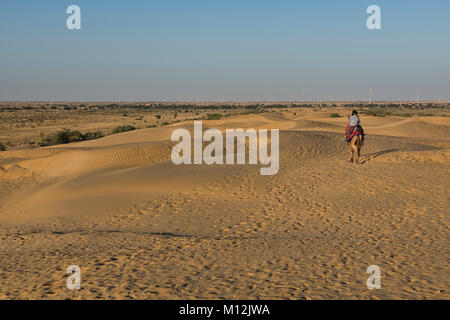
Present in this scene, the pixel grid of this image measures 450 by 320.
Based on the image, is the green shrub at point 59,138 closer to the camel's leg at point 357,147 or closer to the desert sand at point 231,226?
the desert sand at point 231,226

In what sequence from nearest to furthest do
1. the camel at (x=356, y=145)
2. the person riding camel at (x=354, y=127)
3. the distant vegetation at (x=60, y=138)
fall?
the person riding camel at (x=354, y=127), the camel at (x=356, y=145), the distant vegetation at (x=60, y=138)

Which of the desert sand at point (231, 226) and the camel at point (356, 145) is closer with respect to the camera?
the desert sand at point (231, 226)

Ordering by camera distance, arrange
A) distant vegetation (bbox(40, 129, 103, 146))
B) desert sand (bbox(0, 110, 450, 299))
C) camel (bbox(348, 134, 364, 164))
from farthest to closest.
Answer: distant vegetation (bbox(40, 129, 103, 146)) → camel (bbox(348, 134, 364, 164)) → desert sand (bbox(0, 110, 450, 299))

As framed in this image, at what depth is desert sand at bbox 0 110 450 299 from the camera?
636 cm

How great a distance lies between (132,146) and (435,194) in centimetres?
1569

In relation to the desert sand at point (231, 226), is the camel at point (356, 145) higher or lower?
higher

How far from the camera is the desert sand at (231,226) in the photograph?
6.36m

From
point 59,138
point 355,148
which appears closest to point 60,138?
point 59,138

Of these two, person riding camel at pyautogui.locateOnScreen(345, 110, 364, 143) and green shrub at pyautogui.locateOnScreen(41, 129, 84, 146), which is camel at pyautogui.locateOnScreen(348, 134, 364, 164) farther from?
green shrub at pyautogui.locateOnScreen(41, 129, 84, 146)

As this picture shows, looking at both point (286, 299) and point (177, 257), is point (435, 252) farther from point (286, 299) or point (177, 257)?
point (177, 257)

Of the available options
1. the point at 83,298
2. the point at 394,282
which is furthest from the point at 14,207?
the point at 394,282

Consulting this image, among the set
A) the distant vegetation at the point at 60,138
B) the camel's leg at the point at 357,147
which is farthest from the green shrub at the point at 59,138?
the camel's leg at the point at 357,147

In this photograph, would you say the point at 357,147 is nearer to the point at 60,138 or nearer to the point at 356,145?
the point at 356,145

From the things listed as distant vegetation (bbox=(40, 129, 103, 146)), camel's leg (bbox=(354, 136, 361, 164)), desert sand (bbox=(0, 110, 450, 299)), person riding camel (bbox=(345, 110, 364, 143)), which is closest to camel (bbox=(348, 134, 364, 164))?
camel's leg (bbox=(354, 136, 361, 164))
